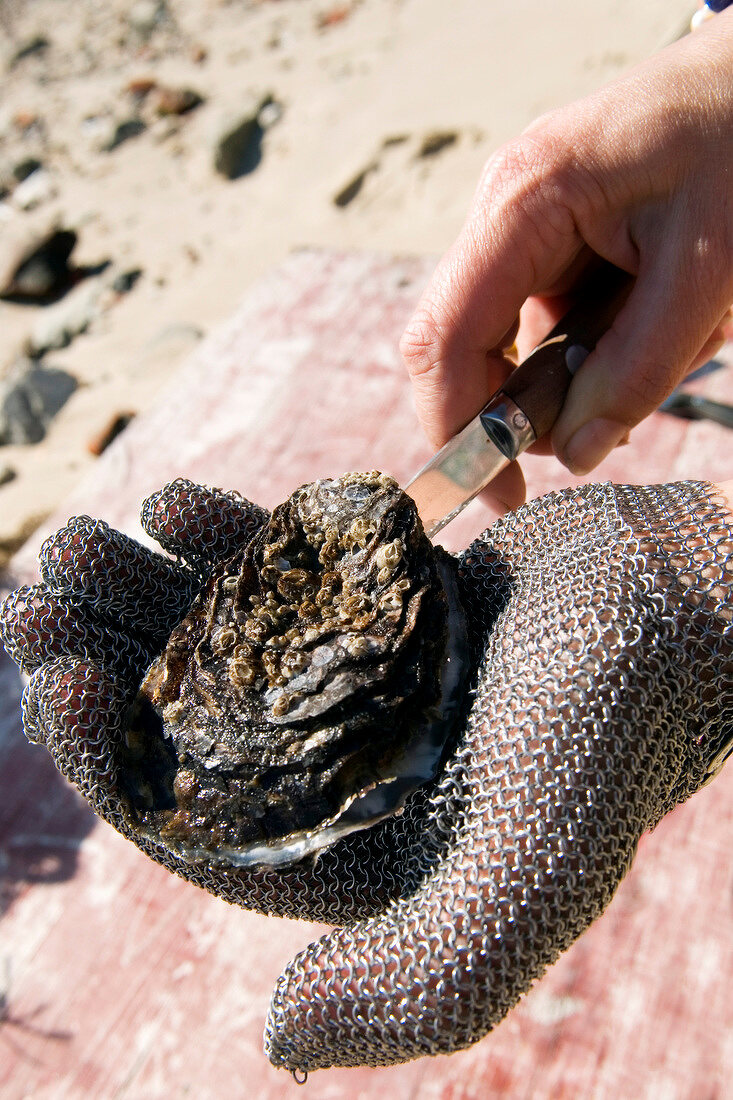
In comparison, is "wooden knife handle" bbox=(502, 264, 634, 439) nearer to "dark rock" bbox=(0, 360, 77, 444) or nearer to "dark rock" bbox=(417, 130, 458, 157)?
"dark rock" bbox=(0, 360, 77, 444)

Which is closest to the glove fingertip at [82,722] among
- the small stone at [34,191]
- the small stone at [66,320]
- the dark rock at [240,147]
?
the small stone at [66,320]

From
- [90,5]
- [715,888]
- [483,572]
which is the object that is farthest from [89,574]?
[90,5]

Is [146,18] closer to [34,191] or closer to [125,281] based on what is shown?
[34,191]

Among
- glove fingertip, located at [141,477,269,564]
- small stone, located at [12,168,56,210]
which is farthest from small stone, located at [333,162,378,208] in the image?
glove fingertip, located at [141,477,269,564]

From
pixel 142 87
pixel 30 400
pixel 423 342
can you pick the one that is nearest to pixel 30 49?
pixel 142 87

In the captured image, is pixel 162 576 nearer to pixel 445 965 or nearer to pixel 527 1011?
pixel 445 965
